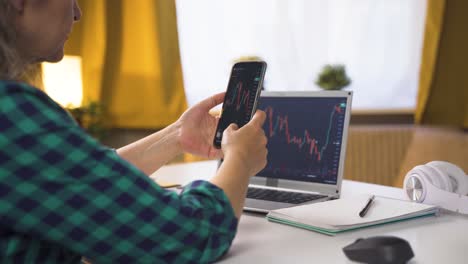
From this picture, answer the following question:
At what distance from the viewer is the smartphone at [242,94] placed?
105 centimetres

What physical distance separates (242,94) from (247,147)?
239 mm

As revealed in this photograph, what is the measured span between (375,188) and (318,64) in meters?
1.96

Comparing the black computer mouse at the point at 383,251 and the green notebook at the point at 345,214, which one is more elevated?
the black computer mouse at the point at 383,251

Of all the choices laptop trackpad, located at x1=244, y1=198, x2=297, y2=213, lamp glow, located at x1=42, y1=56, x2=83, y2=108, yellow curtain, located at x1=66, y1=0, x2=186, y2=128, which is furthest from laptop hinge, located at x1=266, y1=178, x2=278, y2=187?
yellow curtain, located at x1=66, y1=0, x2=186, y2=128

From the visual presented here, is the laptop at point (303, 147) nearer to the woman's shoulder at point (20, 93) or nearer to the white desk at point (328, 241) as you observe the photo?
the white desk at point (328, 241)

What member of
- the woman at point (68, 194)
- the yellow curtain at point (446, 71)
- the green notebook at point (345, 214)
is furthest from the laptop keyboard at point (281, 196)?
the yellow curtain at point (446, 71)

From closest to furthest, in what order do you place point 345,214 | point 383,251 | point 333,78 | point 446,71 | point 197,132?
point 383,251, point 345,214, point 197,132, point 333,78, point 446,71

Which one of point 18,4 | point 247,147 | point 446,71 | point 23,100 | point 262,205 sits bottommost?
point 446,71

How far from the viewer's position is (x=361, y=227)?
103 centimetres

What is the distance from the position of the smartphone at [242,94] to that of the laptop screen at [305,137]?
0.30 meters

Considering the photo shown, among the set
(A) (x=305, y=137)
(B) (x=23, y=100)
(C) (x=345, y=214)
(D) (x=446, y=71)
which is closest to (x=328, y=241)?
(C) (x=345, y=214)

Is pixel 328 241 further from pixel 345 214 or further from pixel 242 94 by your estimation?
pixel 242 94

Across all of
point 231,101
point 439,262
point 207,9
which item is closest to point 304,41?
point 207,9

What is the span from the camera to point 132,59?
3.02 m
